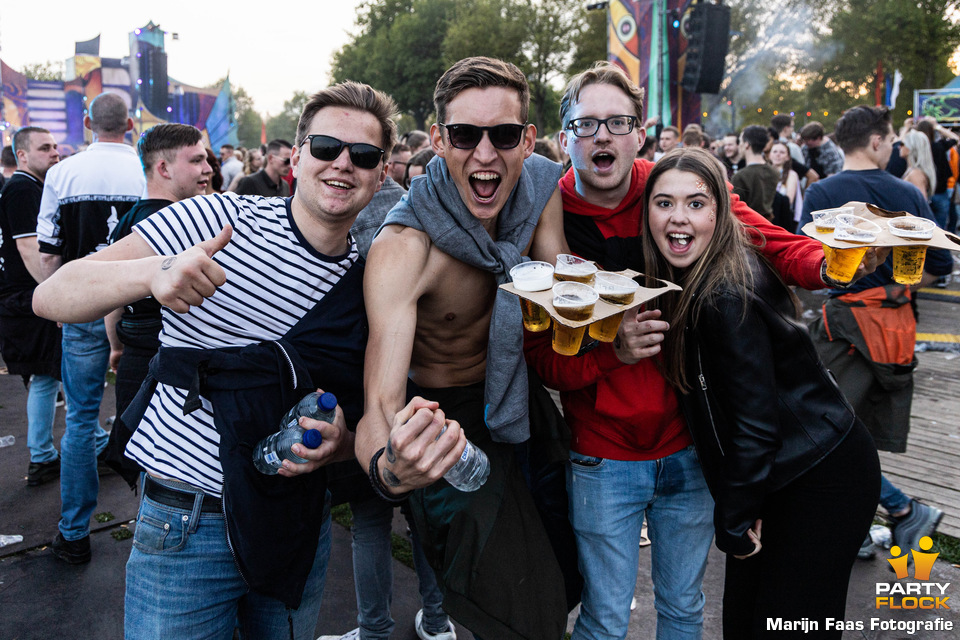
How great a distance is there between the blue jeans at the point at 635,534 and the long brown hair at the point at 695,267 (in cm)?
38

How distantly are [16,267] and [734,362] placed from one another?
16.3 feet

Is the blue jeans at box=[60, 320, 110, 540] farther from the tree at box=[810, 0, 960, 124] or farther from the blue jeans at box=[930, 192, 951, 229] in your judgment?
the tree at box=[810, 0, 960, 124]

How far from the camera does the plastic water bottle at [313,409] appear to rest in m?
1.75

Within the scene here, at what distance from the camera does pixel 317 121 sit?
2006 mm

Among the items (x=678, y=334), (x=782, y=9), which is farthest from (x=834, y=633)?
(x=782, y=9)

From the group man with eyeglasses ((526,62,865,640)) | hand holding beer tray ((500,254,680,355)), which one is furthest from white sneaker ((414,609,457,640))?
hand holding beer tray ((500,254,680,355))

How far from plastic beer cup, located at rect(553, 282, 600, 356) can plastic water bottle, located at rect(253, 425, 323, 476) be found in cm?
76

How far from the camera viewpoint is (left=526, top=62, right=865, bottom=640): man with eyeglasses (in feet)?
7.39

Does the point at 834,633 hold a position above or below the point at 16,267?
below

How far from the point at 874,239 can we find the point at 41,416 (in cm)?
531

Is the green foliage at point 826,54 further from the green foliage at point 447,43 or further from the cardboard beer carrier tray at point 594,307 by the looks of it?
the cardboard beer carrier tray at point 594,307

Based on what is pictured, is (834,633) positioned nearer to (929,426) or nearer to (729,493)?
(729,493)

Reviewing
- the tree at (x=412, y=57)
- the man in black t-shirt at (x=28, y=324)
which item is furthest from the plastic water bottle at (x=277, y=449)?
the tree at (x=412, y=57)

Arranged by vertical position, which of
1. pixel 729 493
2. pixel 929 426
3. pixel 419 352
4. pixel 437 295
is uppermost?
pixel 437 295
